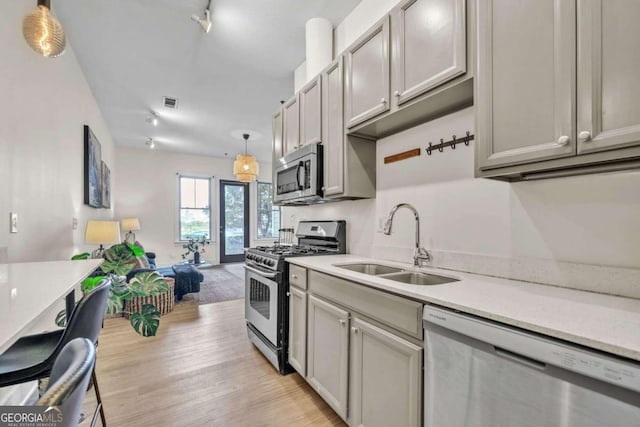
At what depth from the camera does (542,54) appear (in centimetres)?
106

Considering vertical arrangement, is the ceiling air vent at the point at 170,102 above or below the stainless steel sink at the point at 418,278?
above

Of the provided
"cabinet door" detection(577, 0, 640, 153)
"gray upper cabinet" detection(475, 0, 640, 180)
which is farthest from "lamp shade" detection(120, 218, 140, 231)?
"cabinet door" detection(577, 0, 640, 153)

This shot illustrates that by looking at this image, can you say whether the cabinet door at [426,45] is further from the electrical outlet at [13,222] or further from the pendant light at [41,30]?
the electrical outlet at [13,222]

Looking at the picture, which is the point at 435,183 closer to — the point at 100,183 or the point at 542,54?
the point at 542,54

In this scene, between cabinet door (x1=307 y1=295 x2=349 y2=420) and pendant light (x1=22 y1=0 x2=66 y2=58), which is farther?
cabinet door (x1=307 y1=295 x2=349 y2=420)

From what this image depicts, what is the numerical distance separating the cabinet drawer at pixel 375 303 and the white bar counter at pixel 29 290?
1179mm

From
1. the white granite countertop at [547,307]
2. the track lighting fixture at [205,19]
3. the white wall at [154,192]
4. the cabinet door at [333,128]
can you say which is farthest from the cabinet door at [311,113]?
the white wall at [154,192]

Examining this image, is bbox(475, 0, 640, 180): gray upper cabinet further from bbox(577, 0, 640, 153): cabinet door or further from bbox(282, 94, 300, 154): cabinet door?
bbox(282, 94, 300, 154): cabinet door

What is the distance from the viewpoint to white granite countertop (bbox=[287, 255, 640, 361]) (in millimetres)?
729

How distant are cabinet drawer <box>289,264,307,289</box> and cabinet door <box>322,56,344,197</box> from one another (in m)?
0.66

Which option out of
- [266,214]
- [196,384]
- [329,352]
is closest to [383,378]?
[329,352]

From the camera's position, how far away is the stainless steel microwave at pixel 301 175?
242 cm

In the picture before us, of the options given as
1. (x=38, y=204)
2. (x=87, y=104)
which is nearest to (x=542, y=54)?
(x=38, y=204)

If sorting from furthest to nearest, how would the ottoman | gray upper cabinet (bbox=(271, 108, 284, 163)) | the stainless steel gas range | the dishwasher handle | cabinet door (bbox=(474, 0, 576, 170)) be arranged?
the ottoman, gray upper cabinet (bbox=(271, 108, 284, 163)), the stainless steel gas range, cabinet door (bbox=(474, 0, 576, 170)), the dishwasher handle
